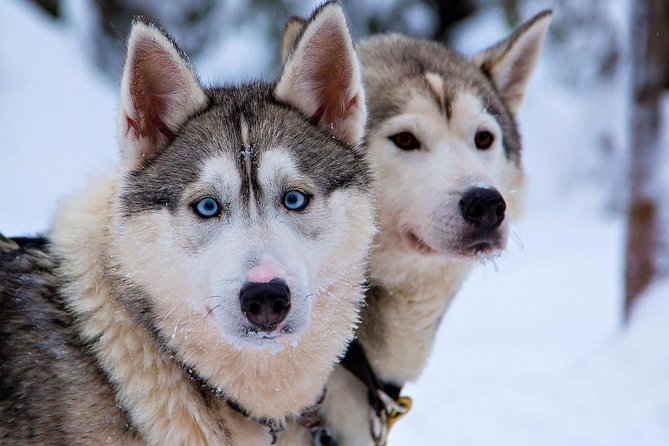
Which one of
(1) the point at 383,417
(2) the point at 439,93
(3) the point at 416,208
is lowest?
(1) the point at 383,417

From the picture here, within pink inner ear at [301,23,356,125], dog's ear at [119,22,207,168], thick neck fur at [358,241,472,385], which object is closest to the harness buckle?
thick neck fur at [358,241,472,385]

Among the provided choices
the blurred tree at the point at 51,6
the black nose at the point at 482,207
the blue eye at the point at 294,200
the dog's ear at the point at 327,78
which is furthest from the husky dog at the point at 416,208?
the blurred tree at the point at 51,6

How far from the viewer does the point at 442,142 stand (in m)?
3.64

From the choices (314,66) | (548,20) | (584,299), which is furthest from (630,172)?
(314,66)

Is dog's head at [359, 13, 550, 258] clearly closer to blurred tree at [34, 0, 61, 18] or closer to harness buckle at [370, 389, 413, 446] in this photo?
harness buckle at [370, 389, 413, 446]

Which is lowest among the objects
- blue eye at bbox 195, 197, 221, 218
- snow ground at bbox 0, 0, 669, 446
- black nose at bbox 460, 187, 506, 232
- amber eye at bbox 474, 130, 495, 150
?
snow ground at bbox 0, 0, 669, 446

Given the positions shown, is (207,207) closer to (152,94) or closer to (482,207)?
(152,94)

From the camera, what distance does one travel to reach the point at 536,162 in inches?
611

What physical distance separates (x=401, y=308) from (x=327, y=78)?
3.72 feet

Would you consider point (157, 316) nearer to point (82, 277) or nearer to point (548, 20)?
point (82, 277)

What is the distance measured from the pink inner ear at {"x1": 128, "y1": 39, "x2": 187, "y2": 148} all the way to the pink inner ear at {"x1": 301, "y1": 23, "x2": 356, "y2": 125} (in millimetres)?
487

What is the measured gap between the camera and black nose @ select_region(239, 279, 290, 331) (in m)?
2.35

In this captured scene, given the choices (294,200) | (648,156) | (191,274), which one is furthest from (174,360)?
(648,156)

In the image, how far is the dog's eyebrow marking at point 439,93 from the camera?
3680mm
